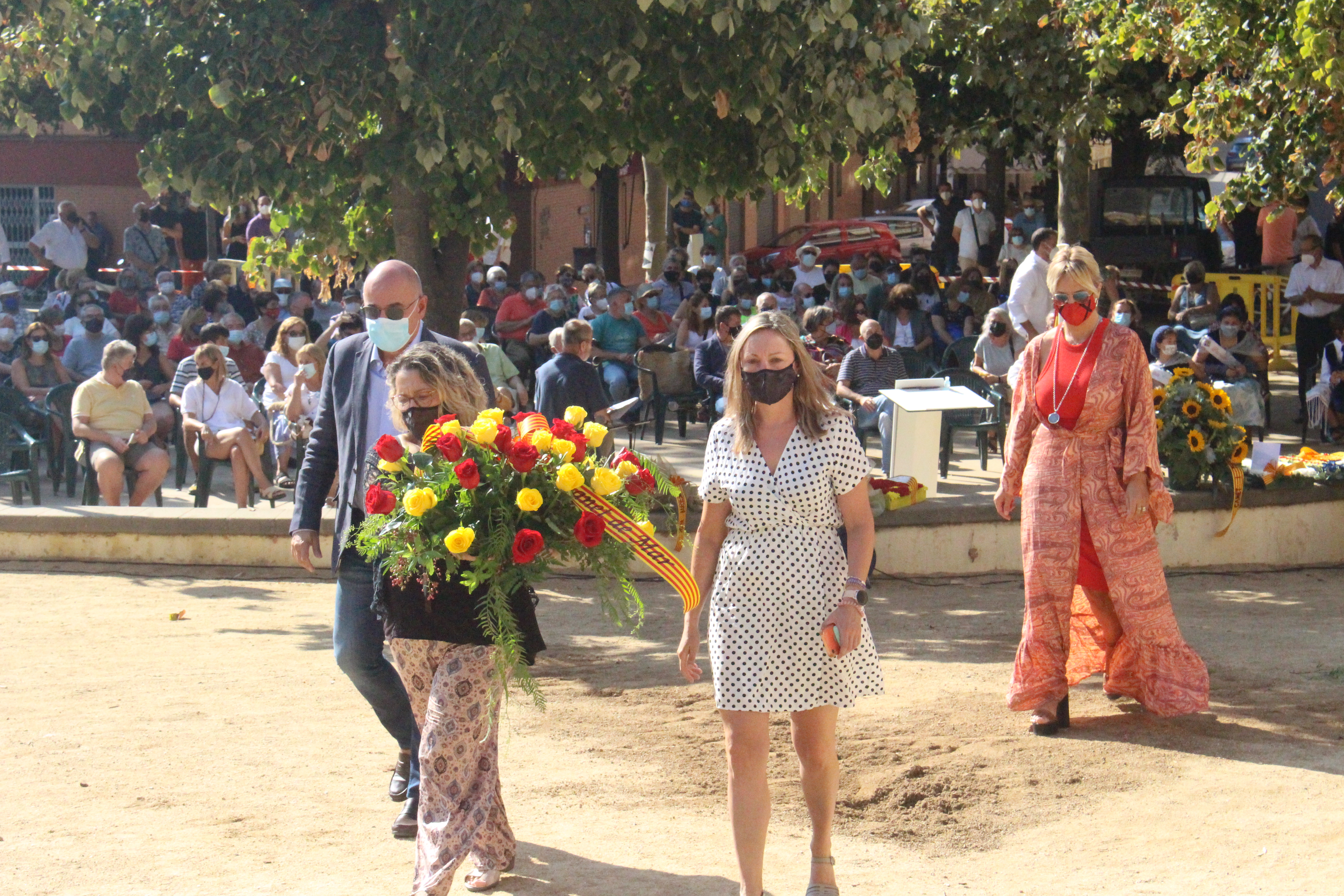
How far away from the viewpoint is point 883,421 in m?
11.5

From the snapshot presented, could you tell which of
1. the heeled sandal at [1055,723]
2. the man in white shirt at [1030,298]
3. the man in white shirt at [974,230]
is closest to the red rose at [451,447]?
the heeled sandal at [1055,723]

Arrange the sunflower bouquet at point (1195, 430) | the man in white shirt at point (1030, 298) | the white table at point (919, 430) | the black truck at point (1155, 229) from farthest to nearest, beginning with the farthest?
the black truck at point (1155, 229), the man in white shirt at point (1030, 298), the white table at point (919, 430), the sunflower bouquet at point (1195, 430)

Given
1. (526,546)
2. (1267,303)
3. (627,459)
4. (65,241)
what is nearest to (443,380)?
(627,459)

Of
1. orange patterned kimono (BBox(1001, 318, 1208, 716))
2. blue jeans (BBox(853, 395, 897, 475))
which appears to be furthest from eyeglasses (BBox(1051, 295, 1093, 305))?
blue jeans (BBox(853, 395, 897, 475))

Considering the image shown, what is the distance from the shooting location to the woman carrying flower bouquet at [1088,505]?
20.5 ft

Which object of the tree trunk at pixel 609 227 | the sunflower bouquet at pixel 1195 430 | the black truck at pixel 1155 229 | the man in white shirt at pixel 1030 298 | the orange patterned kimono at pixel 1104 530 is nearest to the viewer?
the orange patterned kimono at pixel 1104 530

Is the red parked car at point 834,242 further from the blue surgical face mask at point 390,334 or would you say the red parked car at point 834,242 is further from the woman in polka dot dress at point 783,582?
the woman in polka dot dress at point 783,582

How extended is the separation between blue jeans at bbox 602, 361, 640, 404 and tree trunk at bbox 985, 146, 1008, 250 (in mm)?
14131

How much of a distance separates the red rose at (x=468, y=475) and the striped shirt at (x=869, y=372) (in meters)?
8.50

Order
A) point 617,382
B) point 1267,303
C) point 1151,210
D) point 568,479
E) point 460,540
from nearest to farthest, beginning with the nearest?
point 460,540
point 568,479
point 617,382
point 1267,303
point 1151,210

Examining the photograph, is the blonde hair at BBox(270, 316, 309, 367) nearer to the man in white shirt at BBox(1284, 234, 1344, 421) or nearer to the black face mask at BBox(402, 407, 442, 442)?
the black face mask at BBox(402, 407, 442, 442)

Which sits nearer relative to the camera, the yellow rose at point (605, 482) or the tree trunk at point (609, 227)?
the yellow rose at point (605, 482)

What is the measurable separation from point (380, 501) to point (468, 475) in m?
0.32

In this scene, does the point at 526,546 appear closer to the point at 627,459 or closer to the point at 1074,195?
the point at 627,459
